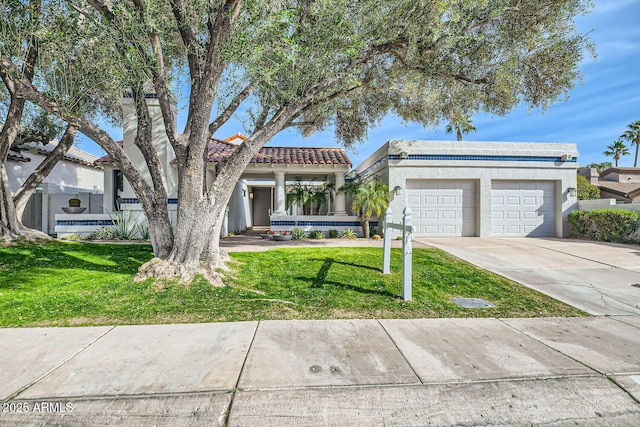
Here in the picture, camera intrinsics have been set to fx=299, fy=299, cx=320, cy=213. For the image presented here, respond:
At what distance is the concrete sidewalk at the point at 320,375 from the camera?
2.25 metres

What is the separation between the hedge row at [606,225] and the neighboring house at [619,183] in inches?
493

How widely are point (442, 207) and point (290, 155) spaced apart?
22.6 ft

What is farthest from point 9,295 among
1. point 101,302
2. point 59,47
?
point 59,47

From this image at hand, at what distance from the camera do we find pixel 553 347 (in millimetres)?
3293

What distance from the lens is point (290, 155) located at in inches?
533

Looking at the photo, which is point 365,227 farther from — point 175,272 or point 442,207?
point 175,272

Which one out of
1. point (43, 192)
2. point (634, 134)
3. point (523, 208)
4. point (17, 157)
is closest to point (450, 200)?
point (523, 208)

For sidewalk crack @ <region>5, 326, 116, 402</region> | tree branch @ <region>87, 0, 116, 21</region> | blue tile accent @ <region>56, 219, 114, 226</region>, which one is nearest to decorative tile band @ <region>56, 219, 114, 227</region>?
blue tile accent @ <region>56, 219, 114, 226</region>

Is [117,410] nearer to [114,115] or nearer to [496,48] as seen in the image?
[496,48]

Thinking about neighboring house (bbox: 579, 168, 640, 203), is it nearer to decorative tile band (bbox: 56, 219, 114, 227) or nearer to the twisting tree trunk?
decorative tile band (bbox: 56, 219, 114, 227)

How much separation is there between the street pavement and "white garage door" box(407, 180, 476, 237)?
26.3 ft

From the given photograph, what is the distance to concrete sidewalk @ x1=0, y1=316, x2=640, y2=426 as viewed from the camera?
2250 millimetres

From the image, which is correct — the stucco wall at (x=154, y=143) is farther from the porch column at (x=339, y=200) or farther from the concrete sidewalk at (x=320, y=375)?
the concrete sidewalk at (x=320, y=375)

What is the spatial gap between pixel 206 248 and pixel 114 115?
854cm
